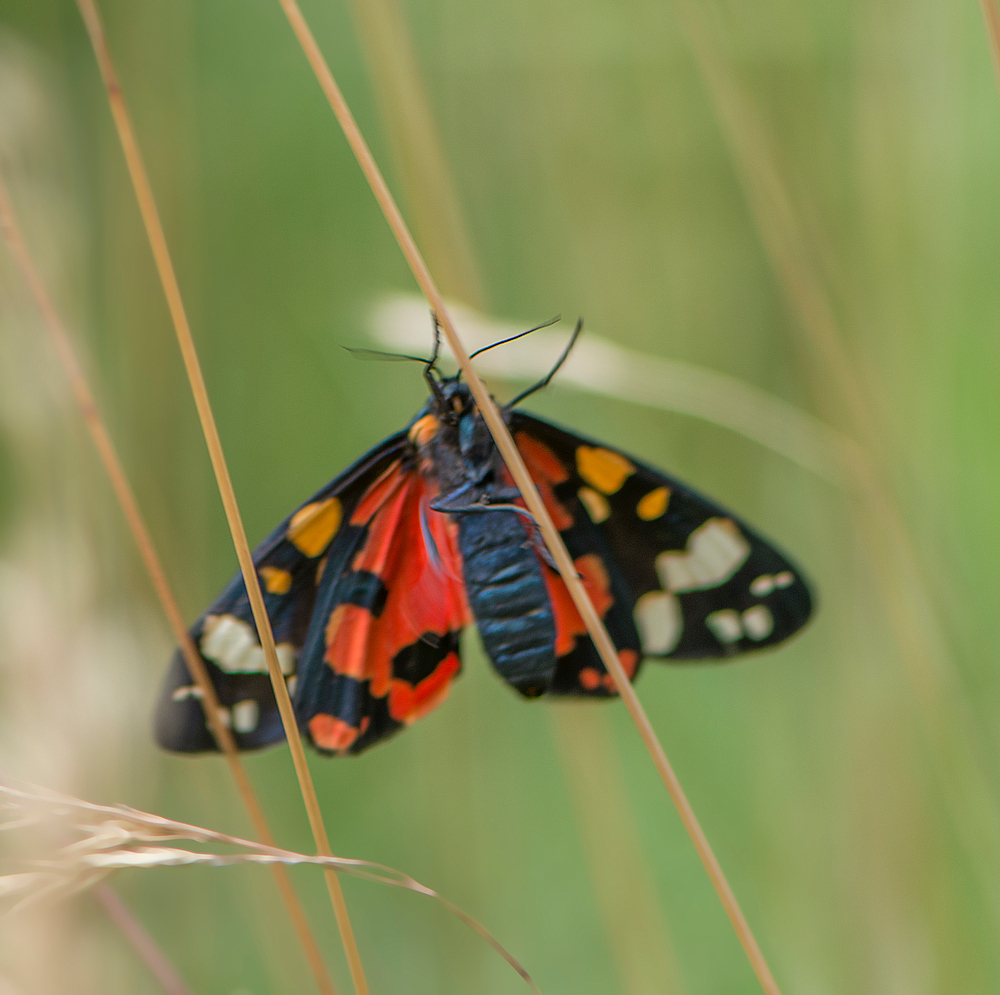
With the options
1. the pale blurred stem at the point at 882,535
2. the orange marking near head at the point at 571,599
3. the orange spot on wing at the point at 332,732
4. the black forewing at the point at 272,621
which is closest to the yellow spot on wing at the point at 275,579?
the black forewing at the point at 272,621

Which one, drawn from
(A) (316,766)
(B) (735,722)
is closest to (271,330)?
(A) (316,766)

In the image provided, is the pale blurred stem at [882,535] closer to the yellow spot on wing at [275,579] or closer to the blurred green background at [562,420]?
the blurred green background at [562,420]

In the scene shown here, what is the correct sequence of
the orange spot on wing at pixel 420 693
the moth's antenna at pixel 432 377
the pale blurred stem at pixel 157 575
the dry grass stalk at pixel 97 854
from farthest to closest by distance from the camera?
the orange spot on wing at pixel 420 693, the moth's antenna at pixel 432 377, the pale blurred stem at pixel 157 575, the dry grass stalk at pixel 97 854

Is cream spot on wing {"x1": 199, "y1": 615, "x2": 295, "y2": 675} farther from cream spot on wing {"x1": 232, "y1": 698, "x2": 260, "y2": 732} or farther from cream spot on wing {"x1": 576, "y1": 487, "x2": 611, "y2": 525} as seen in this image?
cream spot on wing {"x1": 576, "y1": 487, "x2": 611, "y2": 525}

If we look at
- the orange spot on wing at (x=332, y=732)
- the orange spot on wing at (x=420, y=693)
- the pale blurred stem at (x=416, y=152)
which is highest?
the pale blurred stem at (x=416, y=152)

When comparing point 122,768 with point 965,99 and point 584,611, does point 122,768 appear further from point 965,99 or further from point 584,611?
point 965,99

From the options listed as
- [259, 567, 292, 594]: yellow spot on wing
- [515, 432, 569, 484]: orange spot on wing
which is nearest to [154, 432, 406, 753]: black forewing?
[259, 567, 292, 594]: yellow spot on wing

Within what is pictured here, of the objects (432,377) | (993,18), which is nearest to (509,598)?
(432,377)
